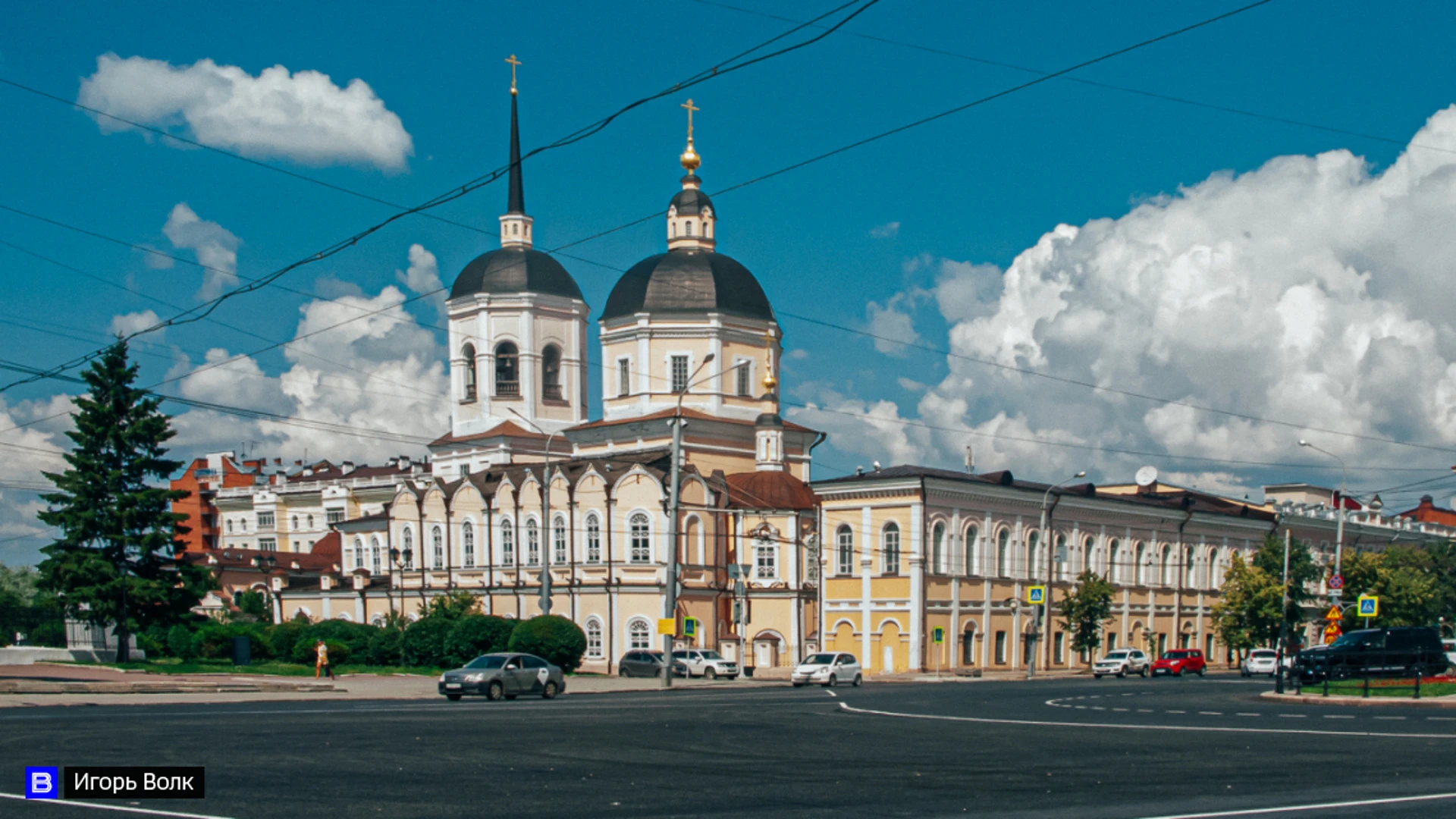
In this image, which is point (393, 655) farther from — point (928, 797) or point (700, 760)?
point (928, 797)

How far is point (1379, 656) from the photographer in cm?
4416

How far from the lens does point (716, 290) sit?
82.2 meters

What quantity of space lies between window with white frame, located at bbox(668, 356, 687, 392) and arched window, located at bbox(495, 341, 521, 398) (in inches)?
402

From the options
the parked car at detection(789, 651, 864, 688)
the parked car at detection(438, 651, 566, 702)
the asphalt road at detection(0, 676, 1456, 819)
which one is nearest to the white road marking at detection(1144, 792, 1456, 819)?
the asphalt road at detection(0, 676, 1456, 819)

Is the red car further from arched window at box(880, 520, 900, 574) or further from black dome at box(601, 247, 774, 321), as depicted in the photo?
black dome at box(601, 247, 774, 321)

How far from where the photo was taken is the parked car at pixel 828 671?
53.2 m

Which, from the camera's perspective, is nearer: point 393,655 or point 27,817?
point 27,817

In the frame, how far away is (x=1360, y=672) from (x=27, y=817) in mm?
38812

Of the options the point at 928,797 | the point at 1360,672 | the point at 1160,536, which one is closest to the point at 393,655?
the point at 1360,672

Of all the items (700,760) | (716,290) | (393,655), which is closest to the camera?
(700,760)

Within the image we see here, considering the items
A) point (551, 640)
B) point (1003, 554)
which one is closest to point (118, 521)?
point (551, 640)

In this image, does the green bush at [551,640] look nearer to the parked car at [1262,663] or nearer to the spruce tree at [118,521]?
the spruce tree at [118,521]

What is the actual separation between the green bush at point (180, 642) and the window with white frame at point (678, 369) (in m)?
28.0
